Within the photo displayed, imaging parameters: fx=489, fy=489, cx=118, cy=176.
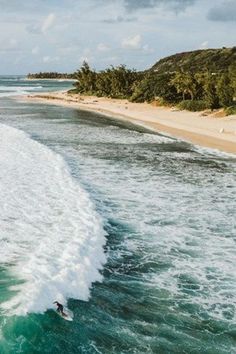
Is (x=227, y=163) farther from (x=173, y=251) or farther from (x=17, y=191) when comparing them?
(x=173, y=251)

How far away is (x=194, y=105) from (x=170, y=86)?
15071mm

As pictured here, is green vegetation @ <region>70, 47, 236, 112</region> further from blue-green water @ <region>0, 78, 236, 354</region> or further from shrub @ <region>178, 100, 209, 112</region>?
blue-green water @ <region>0, 78, 236, 354</region>

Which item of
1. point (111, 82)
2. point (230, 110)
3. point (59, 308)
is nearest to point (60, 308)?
point (59, 308)

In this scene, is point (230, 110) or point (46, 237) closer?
point (46, 237)

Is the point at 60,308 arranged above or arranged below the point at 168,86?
below

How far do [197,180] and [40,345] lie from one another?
1529cm

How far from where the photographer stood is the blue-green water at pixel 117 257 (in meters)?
8.69

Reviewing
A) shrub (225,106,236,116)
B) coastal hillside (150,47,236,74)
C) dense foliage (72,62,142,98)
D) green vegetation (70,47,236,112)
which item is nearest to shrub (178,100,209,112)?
green vegetation (70,47,236,112)

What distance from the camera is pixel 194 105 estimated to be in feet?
198

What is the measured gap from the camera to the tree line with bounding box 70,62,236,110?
5553 centimetres

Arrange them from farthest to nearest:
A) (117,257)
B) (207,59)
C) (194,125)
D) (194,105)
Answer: (207,59) → (194,105) → (194,125) → (117,257)

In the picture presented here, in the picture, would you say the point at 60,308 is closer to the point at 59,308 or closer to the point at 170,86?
the point at 59,308

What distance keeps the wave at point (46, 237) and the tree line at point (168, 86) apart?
36.3 meters

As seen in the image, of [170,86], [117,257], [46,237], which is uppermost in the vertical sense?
[170,86]
